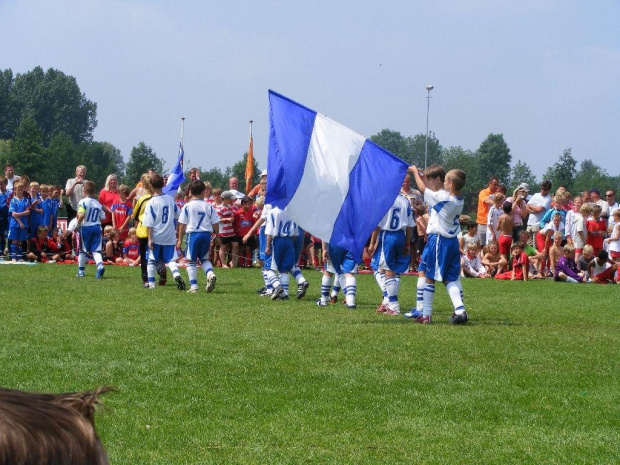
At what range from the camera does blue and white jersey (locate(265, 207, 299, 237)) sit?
15.5 metres

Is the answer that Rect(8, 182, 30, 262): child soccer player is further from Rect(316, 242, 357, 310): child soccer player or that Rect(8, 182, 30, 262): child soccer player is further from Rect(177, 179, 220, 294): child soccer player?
Rect(316, 242, 357, 310): child soccer player

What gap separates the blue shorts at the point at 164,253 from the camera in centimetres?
1692

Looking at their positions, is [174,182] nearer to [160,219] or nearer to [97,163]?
[160,219]

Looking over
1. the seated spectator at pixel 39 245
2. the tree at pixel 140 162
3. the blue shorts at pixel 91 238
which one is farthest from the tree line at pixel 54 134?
the blue shorts at pixel 91 238

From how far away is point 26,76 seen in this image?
137 meters

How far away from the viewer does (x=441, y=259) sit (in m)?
11.9

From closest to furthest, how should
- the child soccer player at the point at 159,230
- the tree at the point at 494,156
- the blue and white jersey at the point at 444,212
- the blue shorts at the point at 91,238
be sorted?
the blue and white jersey at the point at 444,212, the child soccer player at the point at 159,230, the blue shorts at the point at 91,238, the tree at the point at 494,156

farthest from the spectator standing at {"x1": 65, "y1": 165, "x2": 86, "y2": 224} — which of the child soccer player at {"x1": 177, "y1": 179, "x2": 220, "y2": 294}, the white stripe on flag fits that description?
the white stripe on flag

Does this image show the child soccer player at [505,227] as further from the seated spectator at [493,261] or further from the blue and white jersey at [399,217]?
the blue and white jersey at [399,217]

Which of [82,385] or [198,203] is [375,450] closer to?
[82,385]

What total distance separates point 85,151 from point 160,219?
317ft

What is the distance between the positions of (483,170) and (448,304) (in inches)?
3726

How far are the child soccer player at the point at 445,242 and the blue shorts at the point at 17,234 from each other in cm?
1371

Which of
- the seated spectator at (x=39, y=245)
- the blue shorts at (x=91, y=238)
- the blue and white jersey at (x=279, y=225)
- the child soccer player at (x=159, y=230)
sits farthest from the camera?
the seated spectator at (x=39, y=245)
